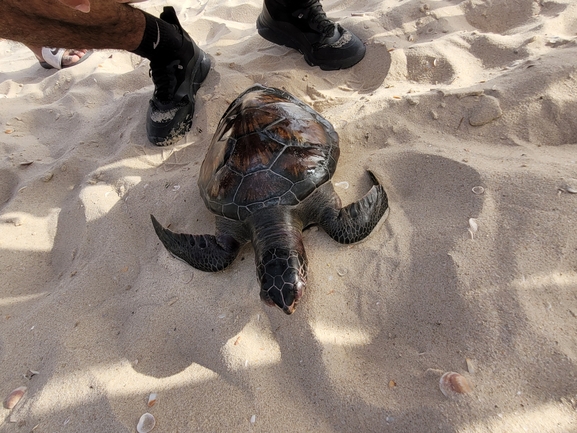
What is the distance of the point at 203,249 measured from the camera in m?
1.71

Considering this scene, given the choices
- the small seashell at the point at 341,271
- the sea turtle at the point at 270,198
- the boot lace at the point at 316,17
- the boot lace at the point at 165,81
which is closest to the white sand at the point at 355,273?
the small seashell at the point at 341,271

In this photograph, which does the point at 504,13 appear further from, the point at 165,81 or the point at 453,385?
the point at 453,385

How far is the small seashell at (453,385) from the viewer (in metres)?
1.13

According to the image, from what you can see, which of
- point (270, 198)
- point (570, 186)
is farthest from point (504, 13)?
point (270, 198)

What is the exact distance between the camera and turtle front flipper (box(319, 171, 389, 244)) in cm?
164

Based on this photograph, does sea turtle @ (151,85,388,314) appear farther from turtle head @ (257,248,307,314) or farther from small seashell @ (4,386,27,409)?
small seashell @ (4,386,27,409)

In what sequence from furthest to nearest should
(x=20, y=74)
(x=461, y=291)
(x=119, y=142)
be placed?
(x=20, y=74), (x=119, y=142), (x=461, y=291)

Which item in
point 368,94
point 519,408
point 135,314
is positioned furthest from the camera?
point 368,94

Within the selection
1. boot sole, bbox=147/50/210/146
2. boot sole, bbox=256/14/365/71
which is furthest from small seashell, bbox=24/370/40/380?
boot sole, bbox=256/14/365/71

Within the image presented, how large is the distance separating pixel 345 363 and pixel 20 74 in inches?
195

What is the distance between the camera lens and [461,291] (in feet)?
4.43

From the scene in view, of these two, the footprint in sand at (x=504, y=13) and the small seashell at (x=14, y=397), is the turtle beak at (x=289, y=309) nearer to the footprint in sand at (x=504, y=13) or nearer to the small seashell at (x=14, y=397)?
the small seashell at (x=14, y=397)

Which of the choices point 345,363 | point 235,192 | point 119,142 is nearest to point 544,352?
point 345,363

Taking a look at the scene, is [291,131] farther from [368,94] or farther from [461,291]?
[461,291]
